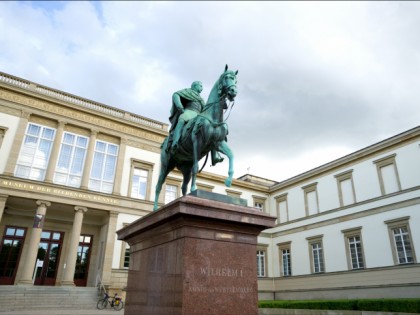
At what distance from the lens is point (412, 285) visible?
18.8 metres

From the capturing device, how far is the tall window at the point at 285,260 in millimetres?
28342

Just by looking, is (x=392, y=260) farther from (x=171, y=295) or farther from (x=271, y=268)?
(x=171, y=295)

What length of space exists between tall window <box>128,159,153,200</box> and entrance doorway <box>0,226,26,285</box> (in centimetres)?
737

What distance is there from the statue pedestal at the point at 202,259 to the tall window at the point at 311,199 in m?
23.3

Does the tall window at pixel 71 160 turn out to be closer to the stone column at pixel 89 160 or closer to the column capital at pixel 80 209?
the stone column at pixel 89 160

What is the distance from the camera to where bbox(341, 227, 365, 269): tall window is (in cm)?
2245

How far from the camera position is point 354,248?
2308 centimetres

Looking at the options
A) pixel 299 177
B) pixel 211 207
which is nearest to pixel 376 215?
pixel 299 177

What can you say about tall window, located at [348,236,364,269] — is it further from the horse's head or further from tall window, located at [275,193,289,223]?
the horse's head

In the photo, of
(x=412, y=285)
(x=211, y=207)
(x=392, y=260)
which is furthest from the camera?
(x=392, y=260)

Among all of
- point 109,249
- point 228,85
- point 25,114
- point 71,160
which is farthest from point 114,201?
point 228,85

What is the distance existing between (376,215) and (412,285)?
4621mm

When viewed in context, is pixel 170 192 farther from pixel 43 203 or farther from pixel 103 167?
pixel 43 203

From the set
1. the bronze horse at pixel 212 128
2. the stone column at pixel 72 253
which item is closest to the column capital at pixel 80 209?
the stone column at pixel 72 253
